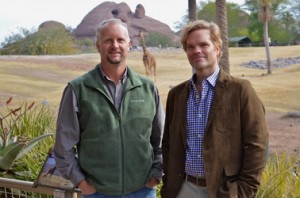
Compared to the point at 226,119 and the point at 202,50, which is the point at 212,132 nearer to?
the point at 226,119

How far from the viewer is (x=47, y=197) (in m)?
5.28

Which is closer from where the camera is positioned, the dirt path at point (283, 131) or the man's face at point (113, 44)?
the man's face at point (113, 44)

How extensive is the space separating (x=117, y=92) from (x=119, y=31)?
0.39 meters

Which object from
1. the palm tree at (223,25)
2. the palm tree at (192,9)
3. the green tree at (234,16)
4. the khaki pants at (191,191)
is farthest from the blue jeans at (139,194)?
the green tree at (234,16)

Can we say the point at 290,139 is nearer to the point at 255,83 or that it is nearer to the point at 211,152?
the point at 255,83

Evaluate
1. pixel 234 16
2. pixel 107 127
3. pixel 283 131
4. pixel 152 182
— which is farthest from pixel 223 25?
pixel 234 16

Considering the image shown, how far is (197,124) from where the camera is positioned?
10.2ft

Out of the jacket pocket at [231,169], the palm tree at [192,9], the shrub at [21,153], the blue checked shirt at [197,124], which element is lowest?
the shrub at [21,153]

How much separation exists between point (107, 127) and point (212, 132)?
687 mm

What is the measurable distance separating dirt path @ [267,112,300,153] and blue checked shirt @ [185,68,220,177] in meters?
9.02

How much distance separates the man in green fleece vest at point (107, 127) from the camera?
10.9ft

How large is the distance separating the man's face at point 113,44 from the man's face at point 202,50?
47cm

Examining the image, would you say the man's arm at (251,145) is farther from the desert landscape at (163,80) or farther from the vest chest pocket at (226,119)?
the desert landscape at (163,80)

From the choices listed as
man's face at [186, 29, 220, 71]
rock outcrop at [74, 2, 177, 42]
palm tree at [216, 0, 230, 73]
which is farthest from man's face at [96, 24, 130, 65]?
rock outcrop at [74, 2, 177, 42]
